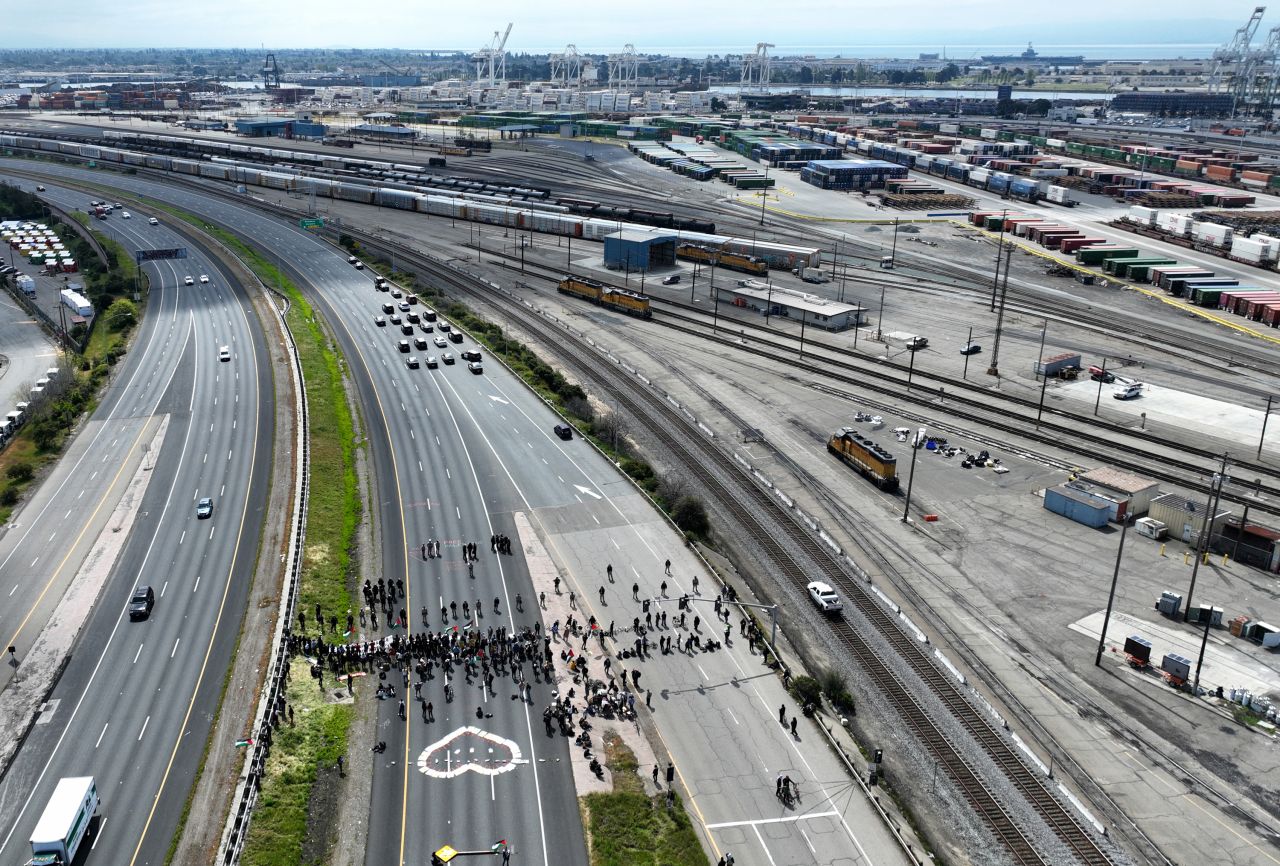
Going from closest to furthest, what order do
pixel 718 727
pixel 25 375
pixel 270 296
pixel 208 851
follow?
1. pixel 208 851
2. pixel 718 727
3. pixel 25 375
4. pixel 270 296

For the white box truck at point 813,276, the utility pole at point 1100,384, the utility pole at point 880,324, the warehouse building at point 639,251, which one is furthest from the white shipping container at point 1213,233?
the warehouse building at point 639,251

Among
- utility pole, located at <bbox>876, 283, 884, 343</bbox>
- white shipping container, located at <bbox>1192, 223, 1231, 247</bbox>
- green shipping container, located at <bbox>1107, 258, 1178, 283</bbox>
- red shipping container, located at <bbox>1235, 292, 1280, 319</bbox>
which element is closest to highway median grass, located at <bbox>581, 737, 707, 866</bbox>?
utility pole, located at <bbox>876, 283, 884, 343</bbox>

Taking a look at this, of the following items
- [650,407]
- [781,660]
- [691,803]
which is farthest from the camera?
[650,407]

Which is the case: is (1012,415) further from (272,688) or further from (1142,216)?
(1142,216)

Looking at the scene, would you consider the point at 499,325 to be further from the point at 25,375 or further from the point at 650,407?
the point at 25,375

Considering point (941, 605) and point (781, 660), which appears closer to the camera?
point (781, 660)

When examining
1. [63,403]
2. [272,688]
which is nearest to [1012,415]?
[272,688]

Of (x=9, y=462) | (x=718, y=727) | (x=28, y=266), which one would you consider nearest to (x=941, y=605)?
(x=718, y=727)

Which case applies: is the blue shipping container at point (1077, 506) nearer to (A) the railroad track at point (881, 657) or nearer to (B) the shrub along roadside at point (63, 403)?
(A) the railroad track at point (881, 657)
